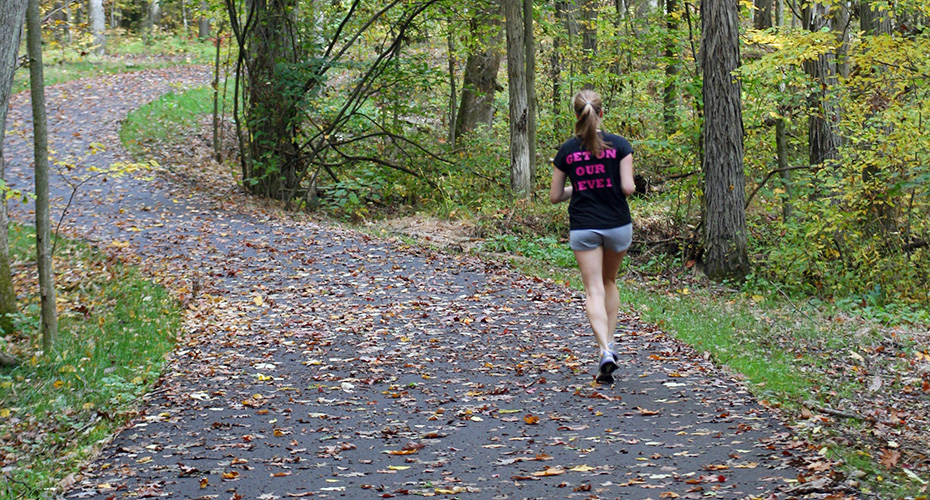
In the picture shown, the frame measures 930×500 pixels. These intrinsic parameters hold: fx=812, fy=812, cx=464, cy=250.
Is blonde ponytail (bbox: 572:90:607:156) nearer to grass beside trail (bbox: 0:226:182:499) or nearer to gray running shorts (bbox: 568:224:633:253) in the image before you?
gray running shorts (bbox: 568:224:633:253)

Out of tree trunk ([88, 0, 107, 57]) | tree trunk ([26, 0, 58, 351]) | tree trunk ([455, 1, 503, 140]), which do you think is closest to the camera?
tree trunk ([26, 0, 58, 351])

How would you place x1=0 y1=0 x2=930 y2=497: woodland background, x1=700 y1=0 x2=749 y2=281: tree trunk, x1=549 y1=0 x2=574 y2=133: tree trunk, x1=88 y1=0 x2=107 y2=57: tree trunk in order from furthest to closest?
x1=88 y1=0 x2=107 y2=57: tree trunk < x1=549 y1=0 x2=574 y2=133: tree trunk < x1=700 y1=0 x2=749 y2=281: tree trunk < x1=0 y1=0 x2=930 y2=497: woodland background

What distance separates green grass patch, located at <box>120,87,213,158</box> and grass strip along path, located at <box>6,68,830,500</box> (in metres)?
9.64

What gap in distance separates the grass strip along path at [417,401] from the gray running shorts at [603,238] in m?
1.18

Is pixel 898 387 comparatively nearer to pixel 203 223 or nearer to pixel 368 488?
pixel 368 488

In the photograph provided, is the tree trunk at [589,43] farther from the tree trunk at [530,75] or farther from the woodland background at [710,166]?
the tree trunk at [530,75]

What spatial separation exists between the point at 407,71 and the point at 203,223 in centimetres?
626

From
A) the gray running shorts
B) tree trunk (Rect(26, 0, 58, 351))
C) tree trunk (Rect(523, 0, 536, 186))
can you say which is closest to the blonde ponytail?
the gray running shorts

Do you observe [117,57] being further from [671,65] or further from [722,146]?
[722,146]

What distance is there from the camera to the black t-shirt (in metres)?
6.35

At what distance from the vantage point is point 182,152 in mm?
21750

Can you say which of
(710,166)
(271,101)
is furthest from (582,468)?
(271,101)

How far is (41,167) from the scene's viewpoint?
7.60 meters

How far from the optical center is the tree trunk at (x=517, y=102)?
55.3 feet
